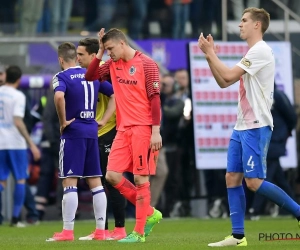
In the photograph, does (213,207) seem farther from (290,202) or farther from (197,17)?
(290,202)

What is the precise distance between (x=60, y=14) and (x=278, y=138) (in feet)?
22.4

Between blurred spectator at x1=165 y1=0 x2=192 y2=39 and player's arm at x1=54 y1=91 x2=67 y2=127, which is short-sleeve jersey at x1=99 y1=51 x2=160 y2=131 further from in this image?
blurred spectator at x1=165 y1=0 x2=192 y2=39

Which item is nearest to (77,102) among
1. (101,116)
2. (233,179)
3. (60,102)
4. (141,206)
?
(60,102)

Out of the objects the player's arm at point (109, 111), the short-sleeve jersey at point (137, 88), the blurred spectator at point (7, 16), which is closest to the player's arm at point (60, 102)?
the short-sleeve jersey at point (137, 88)

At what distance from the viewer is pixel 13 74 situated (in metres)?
17.3

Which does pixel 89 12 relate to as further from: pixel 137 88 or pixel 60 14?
pixel 137 88

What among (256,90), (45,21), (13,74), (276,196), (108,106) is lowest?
(276,196)

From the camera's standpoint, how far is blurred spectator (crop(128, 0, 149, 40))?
77.8 feet

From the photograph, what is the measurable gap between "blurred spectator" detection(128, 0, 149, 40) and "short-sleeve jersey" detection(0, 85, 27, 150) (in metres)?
6.50

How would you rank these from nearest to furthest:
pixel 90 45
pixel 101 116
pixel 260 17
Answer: pixel 260 17
pixel 90 45
pixel 101 116

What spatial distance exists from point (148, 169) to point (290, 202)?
1.55 m

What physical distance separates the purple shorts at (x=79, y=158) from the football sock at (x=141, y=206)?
0.87m

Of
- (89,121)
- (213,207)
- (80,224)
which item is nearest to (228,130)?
(213,207)

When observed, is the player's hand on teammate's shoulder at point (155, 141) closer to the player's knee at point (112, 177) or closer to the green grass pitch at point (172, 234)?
the player's knee at point (112, 177)
